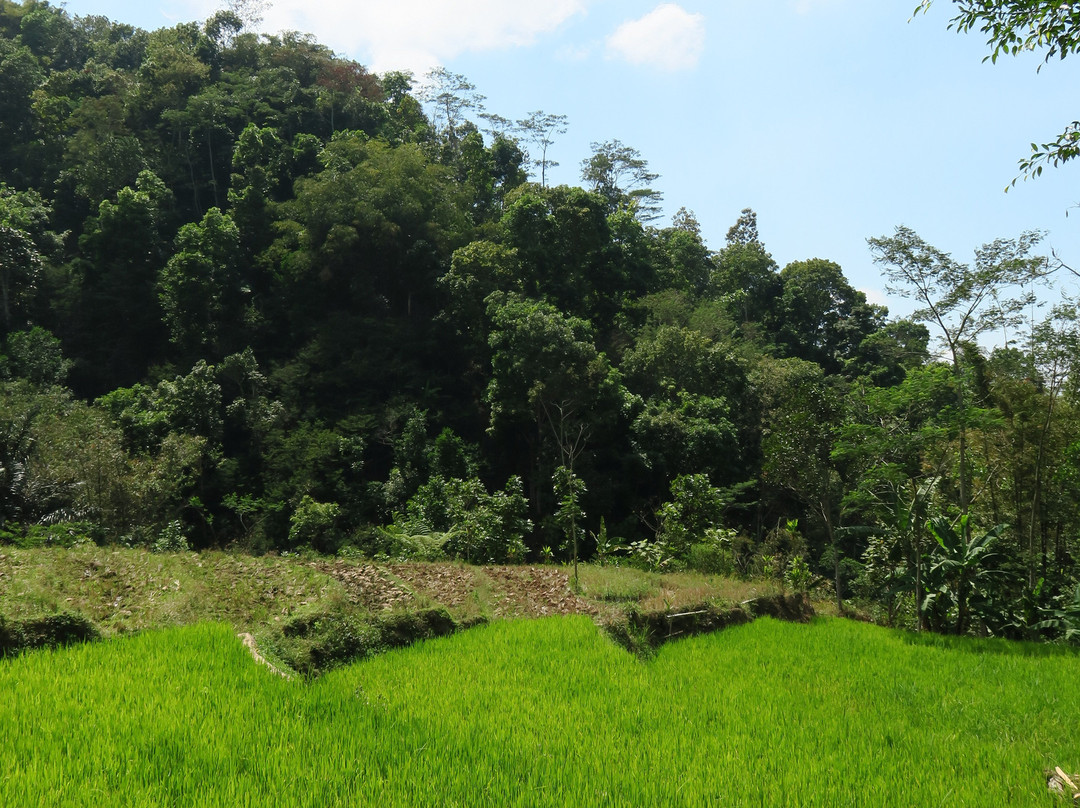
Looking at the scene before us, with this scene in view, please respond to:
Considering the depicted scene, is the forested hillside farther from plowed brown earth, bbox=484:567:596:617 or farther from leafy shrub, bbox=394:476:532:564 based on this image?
plowed brown earth, bbox=484:567:596:617

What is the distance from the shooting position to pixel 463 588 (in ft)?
32.8

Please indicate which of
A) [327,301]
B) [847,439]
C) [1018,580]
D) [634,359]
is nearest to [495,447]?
[634,359]

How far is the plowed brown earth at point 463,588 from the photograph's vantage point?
Result: 8.76 m

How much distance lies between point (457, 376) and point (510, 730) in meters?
24.5

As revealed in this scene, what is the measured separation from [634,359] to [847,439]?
15.0 metres

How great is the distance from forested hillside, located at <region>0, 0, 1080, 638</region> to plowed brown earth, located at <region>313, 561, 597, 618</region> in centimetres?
290

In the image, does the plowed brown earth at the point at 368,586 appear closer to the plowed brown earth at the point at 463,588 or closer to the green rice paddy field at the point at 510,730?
the plowed brown earth at the point at 463,588

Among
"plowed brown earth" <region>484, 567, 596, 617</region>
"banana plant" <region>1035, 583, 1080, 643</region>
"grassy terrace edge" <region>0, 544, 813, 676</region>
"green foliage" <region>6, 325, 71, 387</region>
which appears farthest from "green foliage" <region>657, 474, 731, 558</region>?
"green foliage" <region>6, 325, 71, 387</region>

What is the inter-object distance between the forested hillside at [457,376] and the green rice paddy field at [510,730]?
4.80 meters

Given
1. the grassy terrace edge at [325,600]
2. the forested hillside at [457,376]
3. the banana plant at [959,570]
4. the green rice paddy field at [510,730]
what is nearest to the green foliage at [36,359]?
the forested hillside at [457,376]

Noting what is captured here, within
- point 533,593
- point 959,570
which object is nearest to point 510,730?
point 533,593

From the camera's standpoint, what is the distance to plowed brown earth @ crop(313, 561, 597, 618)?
876 centimetres

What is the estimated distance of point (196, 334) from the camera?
28.0 metres

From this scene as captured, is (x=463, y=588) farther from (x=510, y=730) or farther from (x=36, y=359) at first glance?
(x=36, y=359)
